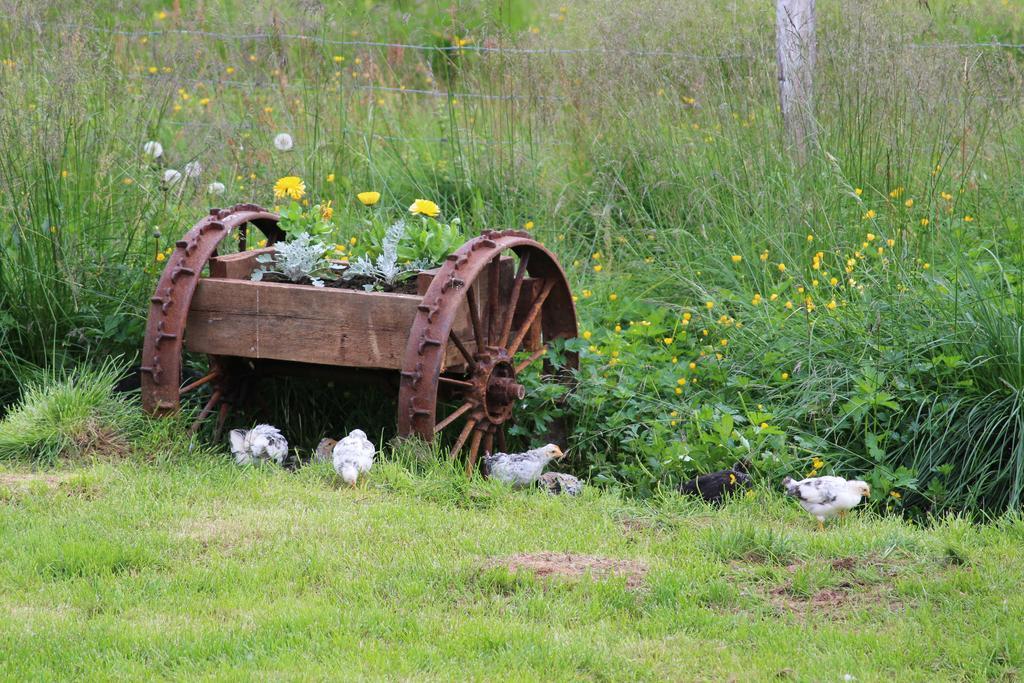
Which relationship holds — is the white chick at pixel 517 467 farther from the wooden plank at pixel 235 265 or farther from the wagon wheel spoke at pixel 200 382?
the wooden plank at pixel 235 265

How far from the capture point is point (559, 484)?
4.86 m

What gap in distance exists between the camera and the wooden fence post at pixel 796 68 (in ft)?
23.4

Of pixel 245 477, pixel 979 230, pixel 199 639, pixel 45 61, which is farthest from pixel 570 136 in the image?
pixel 199 639

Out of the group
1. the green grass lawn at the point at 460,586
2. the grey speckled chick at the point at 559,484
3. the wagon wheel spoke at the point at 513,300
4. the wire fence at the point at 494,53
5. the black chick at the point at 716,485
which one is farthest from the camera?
the wire fence at the point at 494,53

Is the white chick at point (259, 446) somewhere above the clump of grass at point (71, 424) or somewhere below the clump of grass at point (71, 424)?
below

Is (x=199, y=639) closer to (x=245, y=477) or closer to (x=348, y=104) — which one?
(x=245, y=477)

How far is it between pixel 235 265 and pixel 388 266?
694 mm

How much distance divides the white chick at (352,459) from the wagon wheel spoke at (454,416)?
29 centimetres

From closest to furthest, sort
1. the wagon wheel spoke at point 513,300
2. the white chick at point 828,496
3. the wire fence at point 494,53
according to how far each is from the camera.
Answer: the white chick at point 828,496 < the wagon wheel spoke at point 513,300 < the wire fence at point 494,53

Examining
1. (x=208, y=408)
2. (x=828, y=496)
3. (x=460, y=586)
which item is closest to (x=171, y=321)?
(x=208, y=408)

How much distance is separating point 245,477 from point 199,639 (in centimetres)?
149

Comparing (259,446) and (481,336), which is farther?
(481,336)

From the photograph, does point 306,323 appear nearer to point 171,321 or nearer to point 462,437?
point 171,321

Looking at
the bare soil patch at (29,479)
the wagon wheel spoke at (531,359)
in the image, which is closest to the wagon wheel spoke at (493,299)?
the wagon wheel spoke at (531,359)
